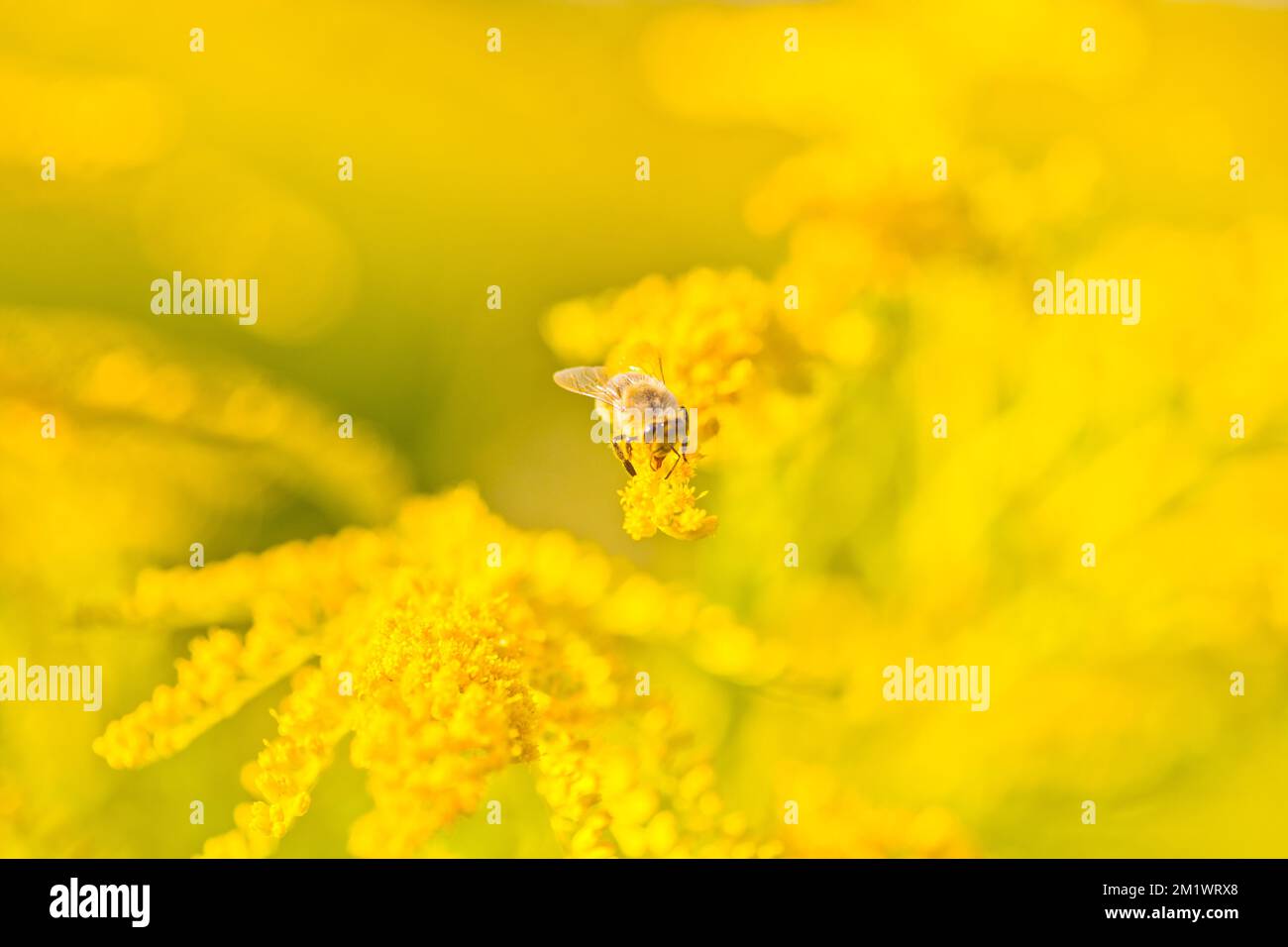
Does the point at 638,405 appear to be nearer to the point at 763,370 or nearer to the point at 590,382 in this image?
the point at 590,382

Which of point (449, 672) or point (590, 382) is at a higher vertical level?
point (590, 382)

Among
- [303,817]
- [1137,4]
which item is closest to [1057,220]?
[1137,4]

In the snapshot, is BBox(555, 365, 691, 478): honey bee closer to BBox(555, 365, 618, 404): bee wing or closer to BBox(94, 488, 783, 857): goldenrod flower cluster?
BBox(555, 365, 618, 404): bee wing

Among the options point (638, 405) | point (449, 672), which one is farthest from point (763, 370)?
point (449, 672)

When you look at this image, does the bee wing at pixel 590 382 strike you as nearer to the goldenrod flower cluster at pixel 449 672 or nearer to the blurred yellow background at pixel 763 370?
the blurred yellow background at pixel 763 370

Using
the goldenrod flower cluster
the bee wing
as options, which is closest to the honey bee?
the bee wing

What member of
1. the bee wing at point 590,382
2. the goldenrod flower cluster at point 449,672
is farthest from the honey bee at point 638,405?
the goldenrod flower cluster at point 449,672

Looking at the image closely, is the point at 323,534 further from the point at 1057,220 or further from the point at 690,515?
the point at 1057,220
